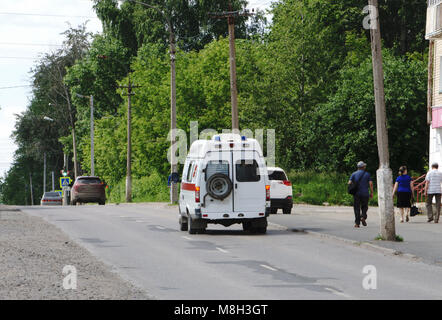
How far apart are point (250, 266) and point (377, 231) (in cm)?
864

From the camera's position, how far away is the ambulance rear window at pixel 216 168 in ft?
72.7

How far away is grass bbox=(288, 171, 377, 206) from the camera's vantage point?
41031 mm

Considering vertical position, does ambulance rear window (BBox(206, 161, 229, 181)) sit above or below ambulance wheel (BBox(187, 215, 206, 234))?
above

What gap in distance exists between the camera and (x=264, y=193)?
878 inches

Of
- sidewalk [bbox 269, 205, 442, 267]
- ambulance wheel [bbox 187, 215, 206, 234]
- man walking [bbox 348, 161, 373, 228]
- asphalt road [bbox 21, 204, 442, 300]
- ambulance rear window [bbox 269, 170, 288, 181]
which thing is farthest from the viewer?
ambulance rear window [bbox 269, 170, 288, 181]

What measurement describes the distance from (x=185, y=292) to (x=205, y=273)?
7.96ft

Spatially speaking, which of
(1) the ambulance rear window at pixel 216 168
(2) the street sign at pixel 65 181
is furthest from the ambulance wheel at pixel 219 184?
(2) the street sign at pixel 65 181

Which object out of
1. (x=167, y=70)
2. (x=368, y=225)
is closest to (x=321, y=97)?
(x=167, y=70)

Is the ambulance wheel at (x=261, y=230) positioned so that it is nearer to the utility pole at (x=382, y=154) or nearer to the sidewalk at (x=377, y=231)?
the sidewalk at (x=377, y=231)

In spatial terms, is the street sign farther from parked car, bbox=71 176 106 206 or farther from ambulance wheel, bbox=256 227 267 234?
ambulance wheel, bbox=256 227 267 234

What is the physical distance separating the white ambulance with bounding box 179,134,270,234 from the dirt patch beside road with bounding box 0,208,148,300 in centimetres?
364

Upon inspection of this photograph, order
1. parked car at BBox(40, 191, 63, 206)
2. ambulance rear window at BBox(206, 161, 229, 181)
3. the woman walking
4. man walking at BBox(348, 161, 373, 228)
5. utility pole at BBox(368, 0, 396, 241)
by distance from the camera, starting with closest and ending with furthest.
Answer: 1. utility pole at BBox(368, 0, 396, 241)
2. ambulance rear window at BBox(206, 161, 229, 181)
3. man walking at BBox(348, 161, 373, 228)
4. the woman walking
5. parked car at BBox(40, 191, 63, 206)

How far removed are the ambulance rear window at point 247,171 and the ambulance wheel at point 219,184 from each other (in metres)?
0.36

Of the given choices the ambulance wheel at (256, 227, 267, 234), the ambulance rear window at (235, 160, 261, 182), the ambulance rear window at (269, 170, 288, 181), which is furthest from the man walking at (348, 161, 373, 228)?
the ambulance rear window at (269, 170, 288, 181)
